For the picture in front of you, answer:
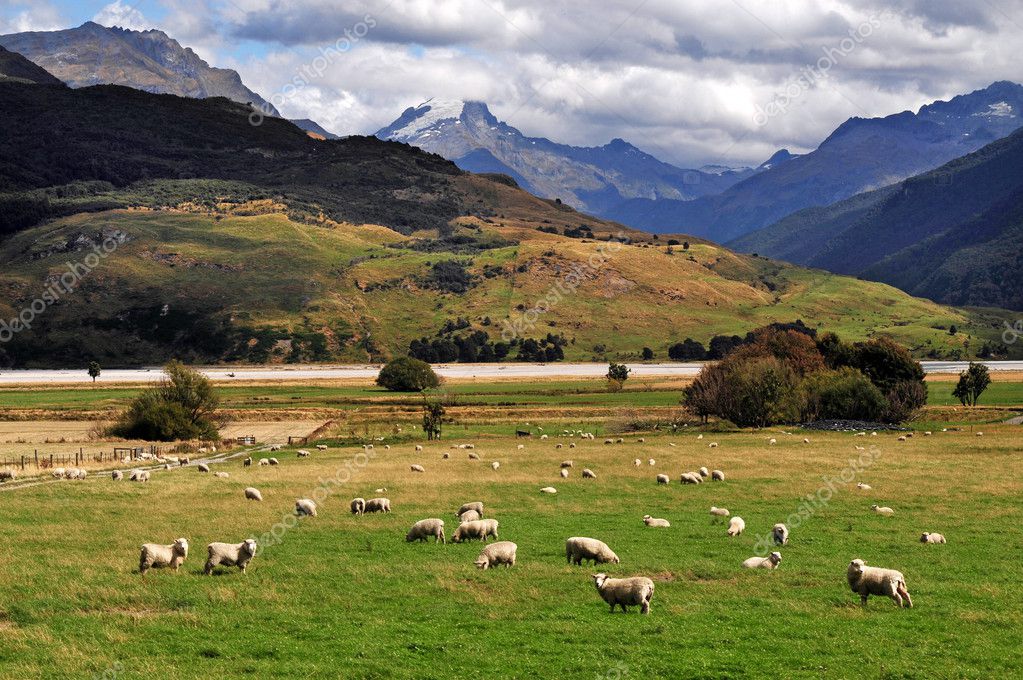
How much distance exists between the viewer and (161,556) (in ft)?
76.4

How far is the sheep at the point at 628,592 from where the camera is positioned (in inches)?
768

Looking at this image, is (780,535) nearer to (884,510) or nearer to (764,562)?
(764,562)

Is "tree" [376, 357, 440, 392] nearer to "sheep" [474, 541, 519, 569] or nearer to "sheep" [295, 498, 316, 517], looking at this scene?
"sheep" [295, 498, 316, 517]

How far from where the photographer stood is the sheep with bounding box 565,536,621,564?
24312mm

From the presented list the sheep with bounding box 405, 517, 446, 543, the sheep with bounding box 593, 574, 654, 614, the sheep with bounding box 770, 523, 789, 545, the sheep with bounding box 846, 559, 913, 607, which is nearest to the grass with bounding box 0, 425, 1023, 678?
the sheep with bounding box 593, 574, 654, 614

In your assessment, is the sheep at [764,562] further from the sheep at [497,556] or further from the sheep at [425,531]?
the sheep at [425,531]

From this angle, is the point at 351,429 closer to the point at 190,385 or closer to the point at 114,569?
the point at 190,385

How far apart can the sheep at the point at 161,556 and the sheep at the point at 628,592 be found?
10878 mm

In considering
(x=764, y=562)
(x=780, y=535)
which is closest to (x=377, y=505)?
(x=780, y=535)

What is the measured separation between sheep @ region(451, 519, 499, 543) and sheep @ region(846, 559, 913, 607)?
11.1 m

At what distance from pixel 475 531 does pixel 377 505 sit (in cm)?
693

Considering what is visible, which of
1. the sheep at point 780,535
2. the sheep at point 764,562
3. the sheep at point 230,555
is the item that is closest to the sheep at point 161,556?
the sheep at point 230,555

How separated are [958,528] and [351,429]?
55.2 m

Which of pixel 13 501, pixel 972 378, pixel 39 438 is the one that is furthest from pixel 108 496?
pixel 972 378
